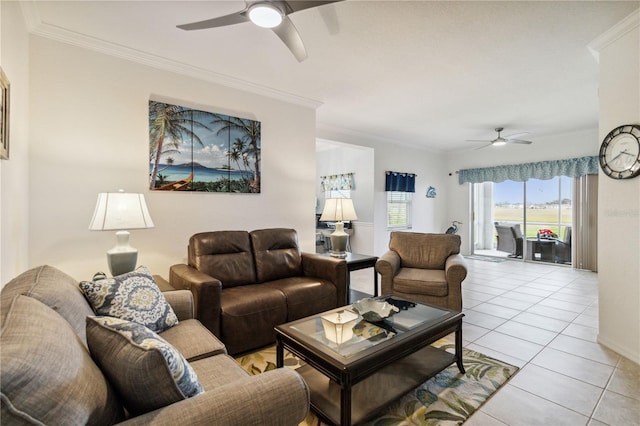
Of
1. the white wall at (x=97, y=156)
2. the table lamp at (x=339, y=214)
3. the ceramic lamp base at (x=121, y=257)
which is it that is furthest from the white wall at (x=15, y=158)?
the table lamp at (x=339, y=214)

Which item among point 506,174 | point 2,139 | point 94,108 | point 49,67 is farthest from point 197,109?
point 506,174

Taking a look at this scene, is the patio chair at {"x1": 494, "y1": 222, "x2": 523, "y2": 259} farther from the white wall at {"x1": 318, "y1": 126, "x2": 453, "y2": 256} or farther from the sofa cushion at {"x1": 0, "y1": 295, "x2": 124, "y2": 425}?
the sofa cushion at {"x1": 0, "y1": 295, "x2": 124, "y2": 425}

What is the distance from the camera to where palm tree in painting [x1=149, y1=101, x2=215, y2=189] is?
2914mm

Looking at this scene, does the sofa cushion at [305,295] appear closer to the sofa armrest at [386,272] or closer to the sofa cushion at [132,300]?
the sofa armrest at [386,272]

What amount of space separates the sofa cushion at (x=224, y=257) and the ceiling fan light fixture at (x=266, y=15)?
1.88 metres

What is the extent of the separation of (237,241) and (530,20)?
313 cm

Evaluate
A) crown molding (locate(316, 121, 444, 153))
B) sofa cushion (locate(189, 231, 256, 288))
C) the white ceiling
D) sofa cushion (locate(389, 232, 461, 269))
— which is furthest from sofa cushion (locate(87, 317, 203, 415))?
crown molding (locate(316, 121, 444, 153))

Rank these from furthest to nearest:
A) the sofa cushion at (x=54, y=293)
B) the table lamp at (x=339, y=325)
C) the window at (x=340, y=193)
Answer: the window at (x=340, y=193)
the table lamp at (x=339, y=325)
the sofa cushion at (x=54, y=293)

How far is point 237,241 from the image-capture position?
9.85 ft

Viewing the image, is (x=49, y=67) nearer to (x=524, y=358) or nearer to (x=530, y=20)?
(x=530, y=20)

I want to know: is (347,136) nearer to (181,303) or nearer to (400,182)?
(400,182)

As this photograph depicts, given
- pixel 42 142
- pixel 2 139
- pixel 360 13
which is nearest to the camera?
pixel 2 139

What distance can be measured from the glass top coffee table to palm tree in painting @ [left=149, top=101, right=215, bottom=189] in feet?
7.08

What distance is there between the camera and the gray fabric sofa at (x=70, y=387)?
2.07 feet
